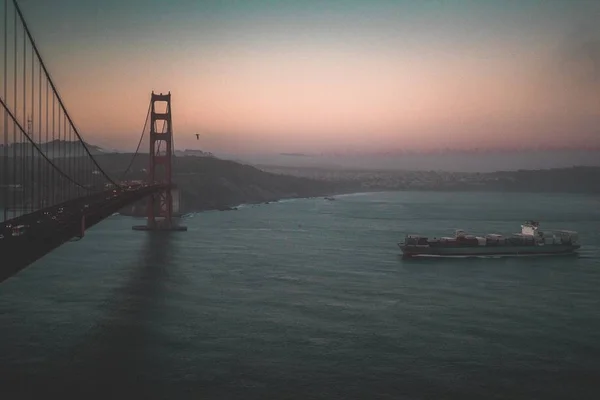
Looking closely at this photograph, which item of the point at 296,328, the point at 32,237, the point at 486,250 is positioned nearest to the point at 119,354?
the point at 32,237

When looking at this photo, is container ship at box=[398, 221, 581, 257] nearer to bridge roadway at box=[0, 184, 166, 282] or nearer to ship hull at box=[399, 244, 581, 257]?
ship hull at box=[399, 244, 581, 257]

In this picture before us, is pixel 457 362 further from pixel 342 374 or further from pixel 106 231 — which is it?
pixel 106 231

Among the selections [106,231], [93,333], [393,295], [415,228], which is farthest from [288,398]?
[415,228]

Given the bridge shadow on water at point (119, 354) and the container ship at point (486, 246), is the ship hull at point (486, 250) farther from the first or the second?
the bridge shadow on water at point (119, 354)

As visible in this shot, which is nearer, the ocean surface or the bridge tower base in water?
the ocean surface

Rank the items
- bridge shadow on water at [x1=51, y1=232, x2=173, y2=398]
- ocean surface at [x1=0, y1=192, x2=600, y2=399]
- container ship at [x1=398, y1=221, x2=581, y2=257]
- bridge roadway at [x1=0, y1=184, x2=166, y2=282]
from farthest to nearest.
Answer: container ship at [x1=398, y1=221, x2=581, y2=257], ocean surface at [x1=0, y1=192, x2=600, y2=399], bridge shadow on water at [x1=51, y1=232, x2=173, y2=398], bridge roadway at [x1=0, y1=184, x2=166, y2=282]

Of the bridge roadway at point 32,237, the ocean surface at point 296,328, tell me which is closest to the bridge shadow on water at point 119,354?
the ocean surface at point 296,328

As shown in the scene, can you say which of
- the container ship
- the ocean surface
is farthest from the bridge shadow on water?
the container ship
